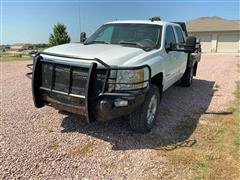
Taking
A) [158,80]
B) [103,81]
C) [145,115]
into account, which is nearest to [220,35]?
[158,80]

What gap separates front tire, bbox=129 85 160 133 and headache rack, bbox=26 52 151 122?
0.36 m

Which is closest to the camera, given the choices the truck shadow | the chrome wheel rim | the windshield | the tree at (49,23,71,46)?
the truck shadow

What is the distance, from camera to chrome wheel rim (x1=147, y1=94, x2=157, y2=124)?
465cm

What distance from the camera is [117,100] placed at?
383 centimetres

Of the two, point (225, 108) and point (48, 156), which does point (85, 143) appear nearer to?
point (48, 156)

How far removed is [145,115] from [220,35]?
120 ft

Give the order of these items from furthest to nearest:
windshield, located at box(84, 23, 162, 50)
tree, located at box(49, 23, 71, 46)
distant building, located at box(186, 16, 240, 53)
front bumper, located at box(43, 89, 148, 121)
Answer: distant building, located at box(186, 16, 240, 53) < tree, located at box(49, 23, 71, 46) < windshield, located at box(84, 23, 162, 50) < front bumper, located at box(43, 89, 148, 121)

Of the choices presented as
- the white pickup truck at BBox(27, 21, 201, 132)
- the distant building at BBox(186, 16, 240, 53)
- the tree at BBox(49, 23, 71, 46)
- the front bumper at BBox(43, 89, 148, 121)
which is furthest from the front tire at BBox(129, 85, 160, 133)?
the distant building at BBox(186, 16, 240, 53)

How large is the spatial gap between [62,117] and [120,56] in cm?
194

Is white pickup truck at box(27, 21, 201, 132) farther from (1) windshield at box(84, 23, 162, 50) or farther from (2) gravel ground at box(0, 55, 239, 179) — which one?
(2) gravel ground at box(0, 55, 239, 179)

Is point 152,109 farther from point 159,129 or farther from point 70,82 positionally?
point 70,82

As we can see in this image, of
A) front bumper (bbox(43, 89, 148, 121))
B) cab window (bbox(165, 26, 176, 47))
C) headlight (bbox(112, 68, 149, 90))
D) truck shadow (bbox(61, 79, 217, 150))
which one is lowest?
truck shadow (bbox(61, 79, 217, 150))

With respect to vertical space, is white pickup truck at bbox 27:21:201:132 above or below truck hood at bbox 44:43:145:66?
below

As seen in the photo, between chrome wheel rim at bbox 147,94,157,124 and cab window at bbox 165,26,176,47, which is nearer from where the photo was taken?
chrome wheel rim at bbox 147,94,157,124
